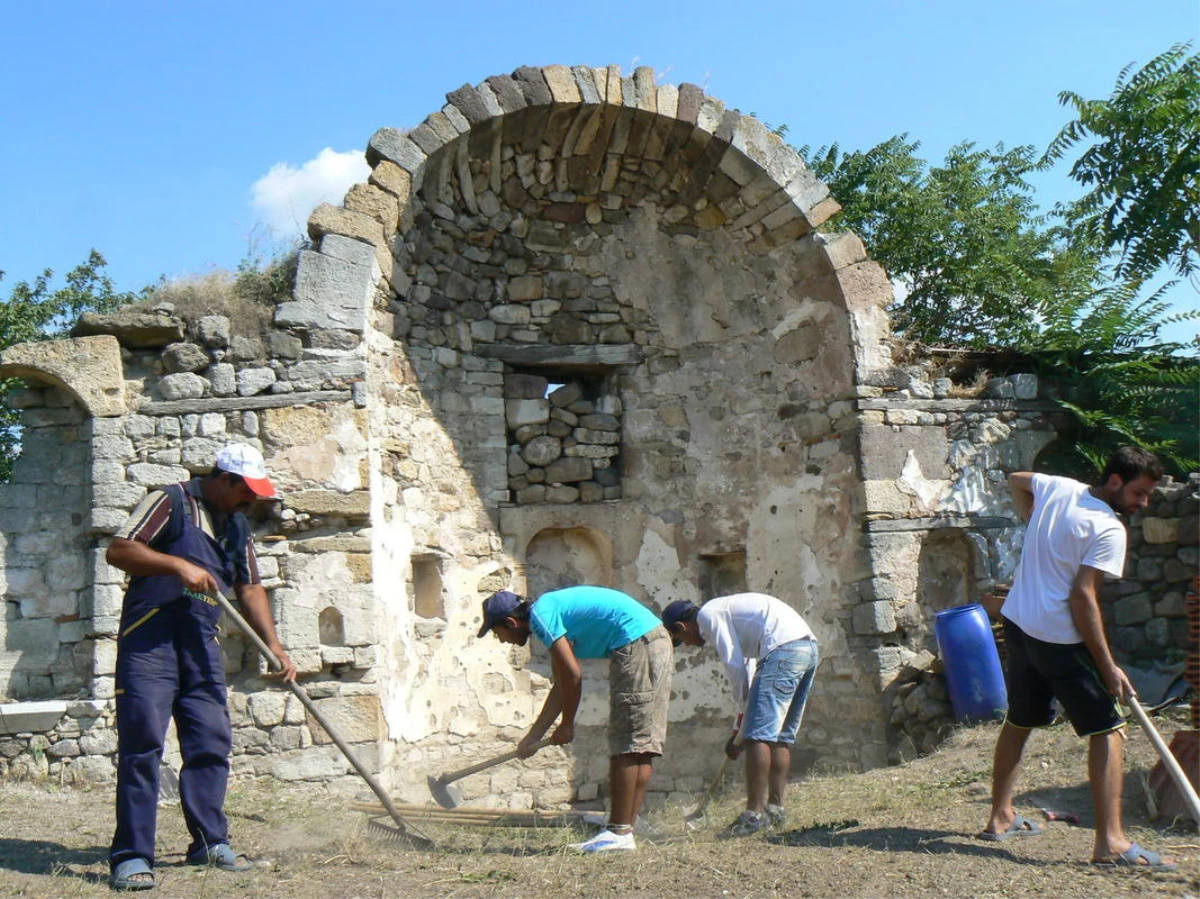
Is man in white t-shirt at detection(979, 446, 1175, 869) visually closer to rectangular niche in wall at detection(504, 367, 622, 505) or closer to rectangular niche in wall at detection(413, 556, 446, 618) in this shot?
rectangular niche in wall at detection(413, 556, 446, 618)

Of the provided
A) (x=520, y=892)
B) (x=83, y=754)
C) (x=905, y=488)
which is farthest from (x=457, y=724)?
(x=520, y=892)

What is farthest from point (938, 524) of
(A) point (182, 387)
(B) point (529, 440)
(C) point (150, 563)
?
(C) point (150, 563)

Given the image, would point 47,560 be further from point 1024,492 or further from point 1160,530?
point 1160,530

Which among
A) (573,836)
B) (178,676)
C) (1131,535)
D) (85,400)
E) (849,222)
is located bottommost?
(573,836)

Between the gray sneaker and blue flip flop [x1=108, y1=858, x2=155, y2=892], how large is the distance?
2.31m

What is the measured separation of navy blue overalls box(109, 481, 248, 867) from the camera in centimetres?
421

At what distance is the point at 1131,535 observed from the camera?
703cm

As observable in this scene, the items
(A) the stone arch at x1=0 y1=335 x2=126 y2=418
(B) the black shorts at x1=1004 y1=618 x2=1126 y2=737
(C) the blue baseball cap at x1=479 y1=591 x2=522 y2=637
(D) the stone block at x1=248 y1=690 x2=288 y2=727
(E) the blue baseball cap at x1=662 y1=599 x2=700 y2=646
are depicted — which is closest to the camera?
(B) the black shorts at x1=1004 y1=618 x2=1126 y2=737

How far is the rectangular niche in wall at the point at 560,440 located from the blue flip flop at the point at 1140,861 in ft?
16.3

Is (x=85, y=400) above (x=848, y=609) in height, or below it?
above

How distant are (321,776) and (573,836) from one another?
194 cm

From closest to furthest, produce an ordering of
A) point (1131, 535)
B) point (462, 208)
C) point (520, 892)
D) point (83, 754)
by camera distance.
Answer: point (520, 892)
point (83, 754)
point (1131, 535)
point (462, 208)

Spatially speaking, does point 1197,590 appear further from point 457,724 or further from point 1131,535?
point 457,724

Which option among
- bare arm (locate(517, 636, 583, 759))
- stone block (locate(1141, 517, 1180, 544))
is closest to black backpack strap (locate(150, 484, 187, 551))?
bare arm (locate(517, 636, 583, 759))
